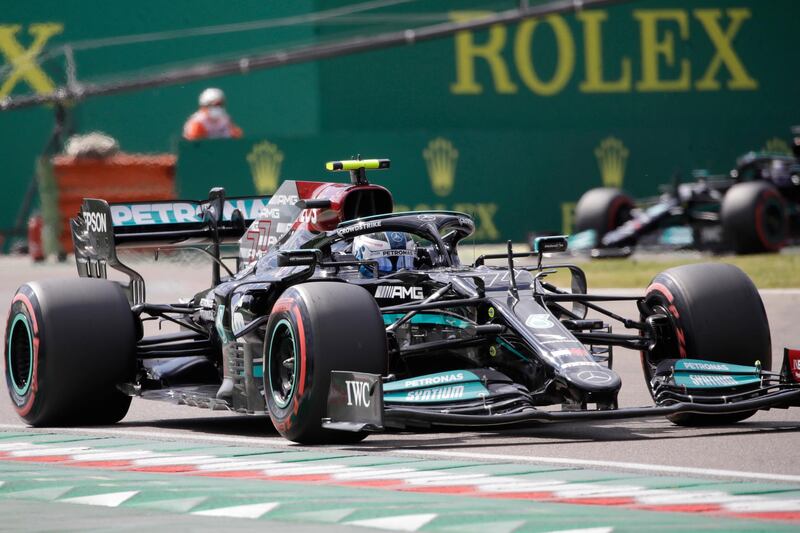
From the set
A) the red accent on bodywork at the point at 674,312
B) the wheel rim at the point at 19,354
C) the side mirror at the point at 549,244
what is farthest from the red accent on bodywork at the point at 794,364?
the wheel rim at the point at 19,354

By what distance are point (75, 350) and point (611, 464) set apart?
3362mm

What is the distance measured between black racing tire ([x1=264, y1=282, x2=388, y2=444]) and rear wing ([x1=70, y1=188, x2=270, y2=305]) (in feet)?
8.74

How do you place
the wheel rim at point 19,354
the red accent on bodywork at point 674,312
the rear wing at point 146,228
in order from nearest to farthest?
the red accent on bodywork at point 674,312 < the wheel rim at point 19,354 < the rear wing at point 146,228

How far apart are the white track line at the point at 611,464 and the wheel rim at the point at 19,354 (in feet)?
9.23

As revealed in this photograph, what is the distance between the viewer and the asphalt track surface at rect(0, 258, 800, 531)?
7.23 metres

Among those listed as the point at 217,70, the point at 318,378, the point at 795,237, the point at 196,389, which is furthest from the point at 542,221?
the point at 318,378

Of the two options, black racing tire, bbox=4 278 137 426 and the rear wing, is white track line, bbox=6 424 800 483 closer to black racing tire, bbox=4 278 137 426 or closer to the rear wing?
black racing tire, bbox=4 278 137 426

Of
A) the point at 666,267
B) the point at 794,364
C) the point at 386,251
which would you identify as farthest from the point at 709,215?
the point at 794,364

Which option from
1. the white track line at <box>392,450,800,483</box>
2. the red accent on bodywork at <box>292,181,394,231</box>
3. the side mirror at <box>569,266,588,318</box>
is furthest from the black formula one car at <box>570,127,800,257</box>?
the white track line at <box>392,450,800,483</box>

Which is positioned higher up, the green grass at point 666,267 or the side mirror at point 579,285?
the side mirror at point 579,285

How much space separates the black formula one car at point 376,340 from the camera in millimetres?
8008

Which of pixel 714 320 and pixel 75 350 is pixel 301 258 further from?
pixel 714 320

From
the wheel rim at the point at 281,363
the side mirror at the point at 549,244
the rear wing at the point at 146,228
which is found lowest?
the wheel rim at the point at 281,363

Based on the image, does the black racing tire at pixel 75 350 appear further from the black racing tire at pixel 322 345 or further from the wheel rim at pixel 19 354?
the black racing tire at pixel 322 345
